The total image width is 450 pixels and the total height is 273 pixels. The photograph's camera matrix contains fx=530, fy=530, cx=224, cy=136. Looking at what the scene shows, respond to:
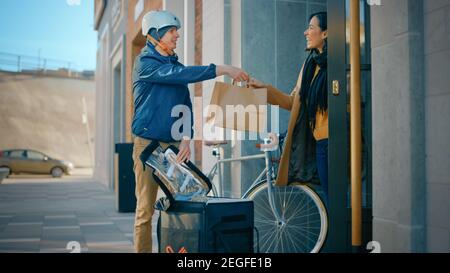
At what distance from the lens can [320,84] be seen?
156 inches

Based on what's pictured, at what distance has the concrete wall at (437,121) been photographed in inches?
119

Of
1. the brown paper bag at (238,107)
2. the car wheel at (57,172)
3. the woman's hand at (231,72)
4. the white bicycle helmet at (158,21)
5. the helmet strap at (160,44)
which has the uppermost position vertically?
the white bicycle helmet at (158,21)

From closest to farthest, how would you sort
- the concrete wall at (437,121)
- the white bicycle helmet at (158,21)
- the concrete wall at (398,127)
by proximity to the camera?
the concrete wall at (437,121), the concrete wall at (398,127), the white bicycle helmet at (158,21)

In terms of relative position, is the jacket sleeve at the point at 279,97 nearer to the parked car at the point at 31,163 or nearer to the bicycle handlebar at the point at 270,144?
the bicycle handlebar at the point at 270,144

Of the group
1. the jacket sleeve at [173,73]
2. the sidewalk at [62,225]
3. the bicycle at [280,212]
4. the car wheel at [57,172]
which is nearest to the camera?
the jacket sleeve at [173,73]

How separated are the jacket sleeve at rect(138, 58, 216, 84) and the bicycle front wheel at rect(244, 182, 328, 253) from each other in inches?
42.1

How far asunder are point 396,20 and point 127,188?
5423mm

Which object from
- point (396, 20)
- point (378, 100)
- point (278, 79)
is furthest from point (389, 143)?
point (278, 79)

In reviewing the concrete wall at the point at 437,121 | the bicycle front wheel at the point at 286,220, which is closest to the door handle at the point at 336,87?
the concrete wall at the point at 437,121

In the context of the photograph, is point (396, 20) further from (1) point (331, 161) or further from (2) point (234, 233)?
(2) point (234, 233)

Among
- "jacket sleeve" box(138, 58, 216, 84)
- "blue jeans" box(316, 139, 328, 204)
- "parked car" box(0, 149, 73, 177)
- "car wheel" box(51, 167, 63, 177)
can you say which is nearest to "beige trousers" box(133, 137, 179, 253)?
"jacket sleeve" box(138, 58, 216, 84)

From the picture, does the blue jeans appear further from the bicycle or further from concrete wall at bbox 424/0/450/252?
concrete wall at bbox 424/0/450/252

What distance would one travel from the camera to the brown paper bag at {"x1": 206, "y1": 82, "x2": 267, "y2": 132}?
12.0ft
